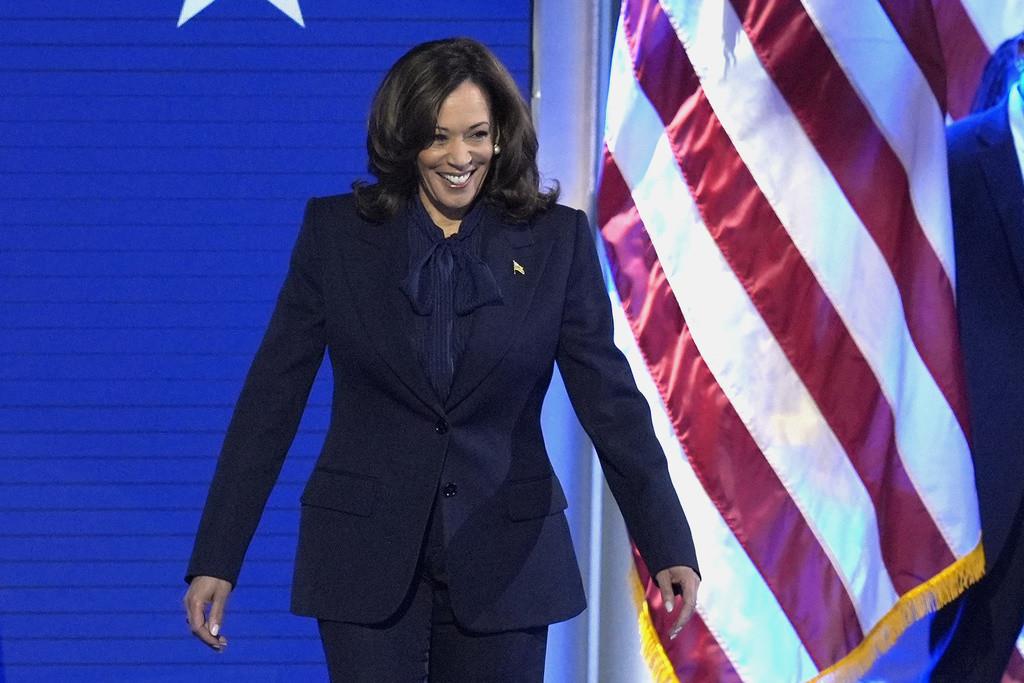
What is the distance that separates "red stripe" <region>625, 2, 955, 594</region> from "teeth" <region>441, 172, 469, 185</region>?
0.95 m

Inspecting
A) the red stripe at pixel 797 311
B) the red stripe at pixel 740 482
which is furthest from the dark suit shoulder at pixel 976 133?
the red stripe at pixel 740 482

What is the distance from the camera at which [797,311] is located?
2568mm

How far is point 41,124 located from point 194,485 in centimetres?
89

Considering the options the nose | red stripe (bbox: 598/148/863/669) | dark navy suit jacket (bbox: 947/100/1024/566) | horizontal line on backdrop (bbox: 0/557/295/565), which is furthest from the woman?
horizontal line on backdrop (bbox: 0/557/295/565)

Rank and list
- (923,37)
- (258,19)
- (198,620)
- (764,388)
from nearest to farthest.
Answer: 1. (198,620)
2. (923,37)
3. (764,388)
4. (258,19)

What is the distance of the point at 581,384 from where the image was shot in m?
1.83

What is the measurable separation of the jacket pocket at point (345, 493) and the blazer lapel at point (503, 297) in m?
0.15

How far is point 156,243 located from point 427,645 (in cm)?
155

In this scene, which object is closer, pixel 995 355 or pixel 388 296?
pixel 388 296

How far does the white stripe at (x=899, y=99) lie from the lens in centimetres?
248

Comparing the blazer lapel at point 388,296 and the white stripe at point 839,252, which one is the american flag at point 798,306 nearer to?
the white stripe at point 839,252

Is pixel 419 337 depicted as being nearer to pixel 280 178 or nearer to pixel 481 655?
pixel 481 655

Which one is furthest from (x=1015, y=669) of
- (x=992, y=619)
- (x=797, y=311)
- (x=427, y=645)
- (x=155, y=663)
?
(x=155, y=663)

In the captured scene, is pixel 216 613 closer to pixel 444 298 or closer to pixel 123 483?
pixel 444 298
